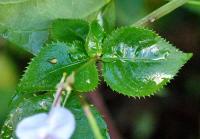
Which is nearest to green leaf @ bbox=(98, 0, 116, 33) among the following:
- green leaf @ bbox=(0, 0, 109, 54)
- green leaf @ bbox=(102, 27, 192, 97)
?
green leaf @ bbox=(0, 0, 109, 54)

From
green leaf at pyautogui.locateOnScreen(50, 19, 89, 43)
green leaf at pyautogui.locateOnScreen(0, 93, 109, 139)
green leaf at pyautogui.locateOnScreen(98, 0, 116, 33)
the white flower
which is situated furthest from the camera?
green leaf at pyautogui.locateOnScreen(98, 0, 116, 33)

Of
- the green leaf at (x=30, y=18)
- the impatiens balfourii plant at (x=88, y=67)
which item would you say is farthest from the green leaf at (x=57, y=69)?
the green leaf at (x=30, y=18)

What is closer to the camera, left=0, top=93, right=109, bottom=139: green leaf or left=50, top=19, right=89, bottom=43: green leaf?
left=0, top=93, right=109, bottom=139: green leaf

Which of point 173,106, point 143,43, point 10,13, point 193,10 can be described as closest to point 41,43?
point 10,13

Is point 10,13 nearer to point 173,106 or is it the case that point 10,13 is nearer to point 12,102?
point 12,102

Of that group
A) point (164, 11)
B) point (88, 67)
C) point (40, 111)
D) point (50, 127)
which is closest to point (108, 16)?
point (164, 11)

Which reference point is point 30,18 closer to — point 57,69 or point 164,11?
point 57,69

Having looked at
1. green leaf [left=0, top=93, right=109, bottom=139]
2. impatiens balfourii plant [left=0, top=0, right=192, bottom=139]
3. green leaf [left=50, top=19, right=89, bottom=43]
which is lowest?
green leaf [left=0, top=93, right=109, bottom=139]

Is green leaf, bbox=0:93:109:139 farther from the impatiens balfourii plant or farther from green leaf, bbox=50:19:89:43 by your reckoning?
green leaf, bbox=50:19:89:43
